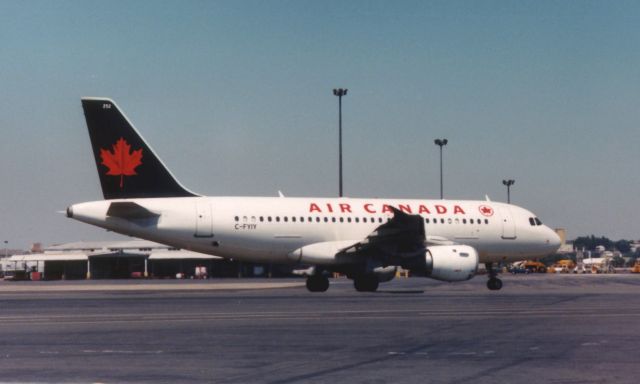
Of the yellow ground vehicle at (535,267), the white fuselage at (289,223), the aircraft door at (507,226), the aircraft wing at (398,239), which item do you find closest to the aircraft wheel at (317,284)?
the white fuselage at (289,223)

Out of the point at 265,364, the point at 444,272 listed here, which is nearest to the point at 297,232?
the point at 444,272

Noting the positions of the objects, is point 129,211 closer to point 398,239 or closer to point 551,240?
point 398,239

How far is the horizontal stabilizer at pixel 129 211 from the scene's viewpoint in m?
33.3

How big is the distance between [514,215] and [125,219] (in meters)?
18.6

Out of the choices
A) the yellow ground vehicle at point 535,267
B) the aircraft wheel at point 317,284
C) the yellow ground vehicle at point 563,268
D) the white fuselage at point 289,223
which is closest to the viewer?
the white fuselage at point 289,223

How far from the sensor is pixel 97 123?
1373 inches

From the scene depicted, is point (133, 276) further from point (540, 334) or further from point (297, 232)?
point (540, 334)

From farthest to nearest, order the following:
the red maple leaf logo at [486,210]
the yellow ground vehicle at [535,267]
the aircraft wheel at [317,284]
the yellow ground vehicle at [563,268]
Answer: the yellow ground vehicle at [563,268]
the yellow ground vehicle at [535,267]
the red maple leaf logo at [486,210]
the aircraft wheel at [317,284]

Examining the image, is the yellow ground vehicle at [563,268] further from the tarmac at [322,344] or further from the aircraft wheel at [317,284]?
the tarmac at [322,344]

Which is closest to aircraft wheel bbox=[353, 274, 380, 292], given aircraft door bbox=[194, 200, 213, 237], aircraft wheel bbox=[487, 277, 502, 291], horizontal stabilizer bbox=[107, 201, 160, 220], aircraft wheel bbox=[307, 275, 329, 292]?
aircraft wheel bbox=[307, 275, 329, 292]

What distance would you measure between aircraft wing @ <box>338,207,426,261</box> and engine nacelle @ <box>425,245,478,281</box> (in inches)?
24.2

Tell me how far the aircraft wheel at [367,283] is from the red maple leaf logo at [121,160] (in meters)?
10.4

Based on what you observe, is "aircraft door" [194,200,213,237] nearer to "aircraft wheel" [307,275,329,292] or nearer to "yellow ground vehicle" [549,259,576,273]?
"aircraft wheel" [307,275,329,292]

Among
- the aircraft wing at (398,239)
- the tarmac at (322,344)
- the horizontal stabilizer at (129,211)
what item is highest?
the horizontal stabilizer at (129,211)
